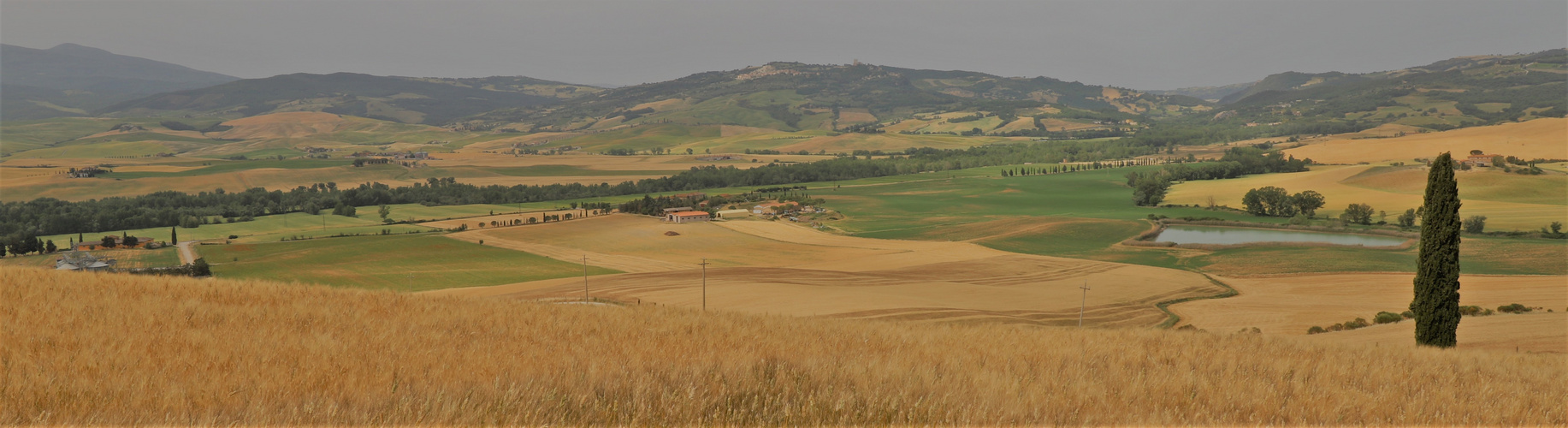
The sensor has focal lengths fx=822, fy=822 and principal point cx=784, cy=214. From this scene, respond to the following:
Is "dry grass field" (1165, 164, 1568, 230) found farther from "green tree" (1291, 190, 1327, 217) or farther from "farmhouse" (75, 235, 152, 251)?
"farmhouse" (75, 235, 152, 251)

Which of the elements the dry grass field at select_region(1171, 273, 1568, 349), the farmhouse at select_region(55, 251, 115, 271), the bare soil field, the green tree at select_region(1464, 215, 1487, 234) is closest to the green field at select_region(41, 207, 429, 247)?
the bare soil field

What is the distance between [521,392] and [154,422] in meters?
2.55

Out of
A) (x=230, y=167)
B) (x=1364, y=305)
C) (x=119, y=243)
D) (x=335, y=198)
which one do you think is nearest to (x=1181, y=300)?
(x=1364, y=305)

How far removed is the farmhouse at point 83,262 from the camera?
6284cm

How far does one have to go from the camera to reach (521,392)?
22.7 ft

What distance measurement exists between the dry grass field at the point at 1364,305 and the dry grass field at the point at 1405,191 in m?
39.8

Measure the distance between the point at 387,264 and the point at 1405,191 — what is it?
12241 cm

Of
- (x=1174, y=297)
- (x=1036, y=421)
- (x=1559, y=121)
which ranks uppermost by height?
(x=1559, y=121)

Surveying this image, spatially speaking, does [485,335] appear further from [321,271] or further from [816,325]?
[321,271]

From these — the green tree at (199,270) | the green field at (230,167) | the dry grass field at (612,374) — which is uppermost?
the green field at (230,167)

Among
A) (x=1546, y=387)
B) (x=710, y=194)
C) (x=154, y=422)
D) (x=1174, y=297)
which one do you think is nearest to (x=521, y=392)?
(x=154, y=422)

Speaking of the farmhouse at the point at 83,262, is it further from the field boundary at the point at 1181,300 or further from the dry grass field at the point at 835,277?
the field boundary at the point at 1181,300

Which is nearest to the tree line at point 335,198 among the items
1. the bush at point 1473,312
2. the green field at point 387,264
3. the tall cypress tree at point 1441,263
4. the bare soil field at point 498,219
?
the bare soil field at point 498,219

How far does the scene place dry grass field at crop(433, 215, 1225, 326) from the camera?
1848 inches
